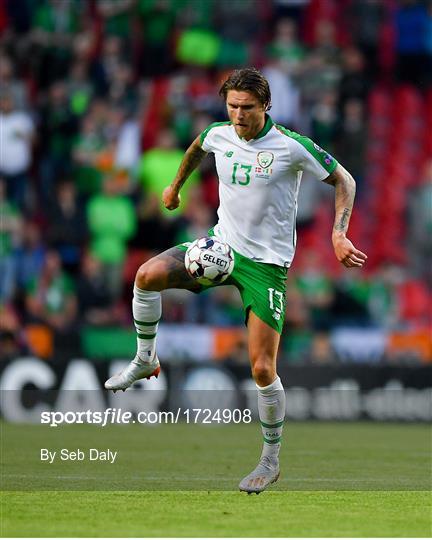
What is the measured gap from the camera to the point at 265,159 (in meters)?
9.63

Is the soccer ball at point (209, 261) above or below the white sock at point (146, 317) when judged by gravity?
above

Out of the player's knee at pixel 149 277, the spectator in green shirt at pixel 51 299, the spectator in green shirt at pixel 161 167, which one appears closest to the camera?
the player's knee at pixel 149 277

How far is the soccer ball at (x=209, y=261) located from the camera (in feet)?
31.3

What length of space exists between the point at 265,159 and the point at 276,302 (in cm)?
95

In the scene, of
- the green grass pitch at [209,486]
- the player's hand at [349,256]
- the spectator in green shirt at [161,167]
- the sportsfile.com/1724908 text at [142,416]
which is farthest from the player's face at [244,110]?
the spectator in green shirt at [161,167]

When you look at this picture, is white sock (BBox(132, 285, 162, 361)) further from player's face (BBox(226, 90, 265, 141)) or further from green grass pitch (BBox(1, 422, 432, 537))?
player's face (BBox(226, 90, 265, 141))

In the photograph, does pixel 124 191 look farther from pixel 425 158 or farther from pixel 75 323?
pixel 425 158

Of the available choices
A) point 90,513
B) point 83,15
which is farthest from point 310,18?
point 90,513

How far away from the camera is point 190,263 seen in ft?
31.5

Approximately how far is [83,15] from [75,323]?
5891 millimetres

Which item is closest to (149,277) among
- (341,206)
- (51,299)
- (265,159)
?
(265,159)

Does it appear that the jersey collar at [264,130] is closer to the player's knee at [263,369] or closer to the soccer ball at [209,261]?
the soccer ball at [209,261]

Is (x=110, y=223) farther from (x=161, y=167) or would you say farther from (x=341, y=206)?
(x=341, y=206)

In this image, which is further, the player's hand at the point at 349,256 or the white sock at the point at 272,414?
the white sock at the point at 272,414
